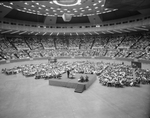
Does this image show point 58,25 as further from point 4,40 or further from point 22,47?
point 4,40

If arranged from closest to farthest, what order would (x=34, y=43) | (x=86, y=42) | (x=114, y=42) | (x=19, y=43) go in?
Result: (x=19, y=43) → (x=114, y=42) → (x=34, y=43) → (x=86, y=42)

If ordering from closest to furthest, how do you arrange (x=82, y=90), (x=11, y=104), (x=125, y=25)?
(x=11, y=104) → (x=82, y=90) → (x=125, y=25)

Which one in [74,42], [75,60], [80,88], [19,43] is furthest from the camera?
[74,42]

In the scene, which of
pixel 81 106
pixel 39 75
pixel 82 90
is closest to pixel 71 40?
pixel 39 75

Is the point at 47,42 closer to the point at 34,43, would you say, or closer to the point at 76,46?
the point at 34,43

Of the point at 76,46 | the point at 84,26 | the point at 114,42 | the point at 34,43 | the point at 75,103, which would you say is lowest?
the point at 75,103

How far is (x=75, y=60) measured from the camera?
36.5m

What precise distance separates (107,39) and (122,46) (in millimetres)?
9488

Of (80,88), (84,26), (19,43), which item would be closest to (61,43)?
(84,26)

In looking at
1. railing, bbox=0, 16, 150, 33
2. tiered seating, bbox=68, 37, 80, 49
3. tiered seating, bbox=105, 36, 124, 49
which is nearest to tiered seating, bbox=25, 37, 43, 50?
railing, bbox=0, 16, 150, 33

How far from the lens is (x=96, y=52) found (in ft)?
124

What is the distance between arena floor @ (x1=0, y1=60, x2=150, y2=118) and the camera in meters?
8.36

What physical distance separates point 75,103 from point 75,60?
26694 millimetres

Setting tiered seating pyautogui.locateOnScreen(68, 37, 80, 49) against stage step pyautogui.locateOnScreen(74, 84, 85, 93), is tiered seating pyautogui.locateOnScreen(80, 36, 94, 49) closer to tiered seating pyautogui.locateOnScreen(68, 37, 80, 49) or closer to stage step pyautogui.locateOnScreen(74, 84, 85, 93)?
tiered seating pyautogui.locateOnScreen(68, 37, 80, 49)
